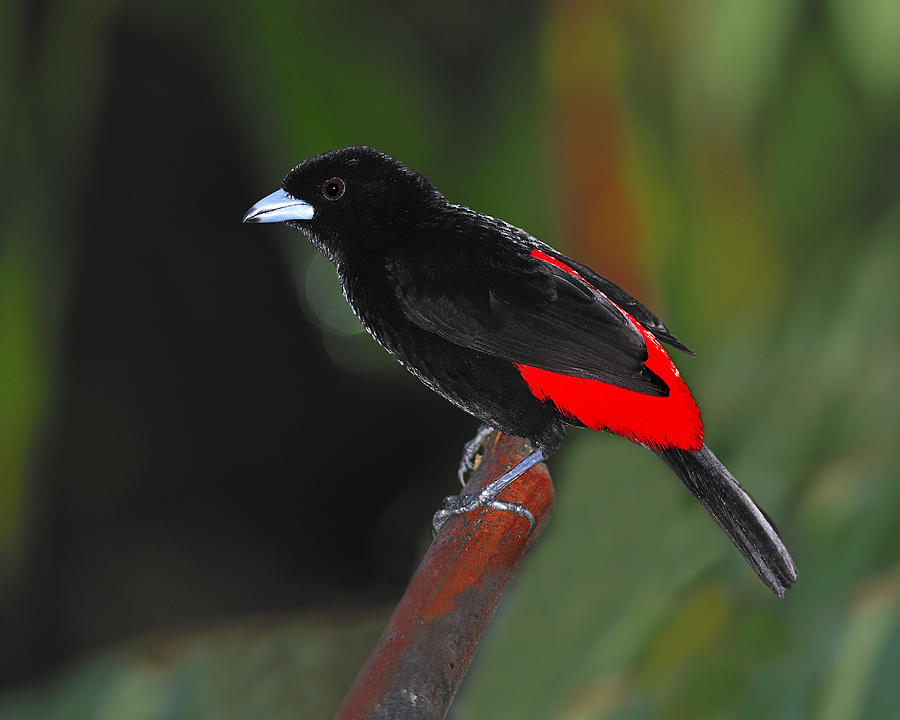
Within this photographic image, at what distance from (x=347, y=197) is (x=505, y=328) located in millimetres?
472

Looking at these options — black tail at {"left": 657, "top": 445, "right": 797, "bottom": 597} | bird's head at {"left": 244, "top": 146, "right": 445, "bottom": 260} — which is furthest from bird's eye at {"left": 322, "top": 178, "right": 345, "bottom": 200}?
black tail at {"left": 657, "top": 445, "right": 797, "bottom": 597}

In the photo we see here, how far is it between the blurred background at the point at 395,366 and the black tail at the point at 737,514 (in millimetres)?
248

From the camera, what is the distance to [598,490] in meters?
2.63

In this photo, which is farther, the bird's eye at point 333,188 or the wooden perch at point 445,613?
the bird's eye at point 333,188

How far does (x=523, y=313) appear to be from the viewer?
6.43 feet

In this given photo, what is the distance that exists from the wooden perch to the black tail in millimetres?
262

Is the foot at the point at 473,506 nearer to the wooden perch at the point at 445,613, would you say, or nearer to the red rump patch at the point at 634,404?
the wooden perch at the point at 445,613

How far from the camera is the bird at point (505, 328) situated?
1.90 meters

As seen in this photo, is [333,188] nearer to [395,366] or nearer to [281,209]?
[281,209]

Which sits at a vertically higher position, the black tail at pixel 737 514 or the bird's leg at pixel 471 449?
the black tail at pixel 737 514

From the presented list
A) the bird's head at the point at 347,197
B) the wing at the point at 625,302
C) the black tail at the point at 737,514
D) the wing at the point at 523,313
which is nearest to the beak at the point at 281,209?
the bird's head at the point at 347,197

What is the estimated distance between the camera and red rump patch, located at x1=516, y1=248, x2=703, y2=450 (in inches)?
76.9

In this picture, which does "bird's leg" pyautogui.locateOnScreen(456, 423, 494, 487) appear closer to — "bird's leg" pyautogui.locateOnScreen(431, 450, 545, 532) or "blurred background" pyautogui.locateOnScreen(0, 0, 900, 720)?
"blurred background" pyautogui.locateOnScreen(0, 0, 900, 720)

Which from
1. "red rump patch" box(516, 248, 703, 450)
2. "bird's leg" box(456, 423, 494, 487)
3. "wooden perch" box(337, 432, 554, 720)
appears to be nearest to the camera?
"wooden perch" box(337, 432, 554, 720)
